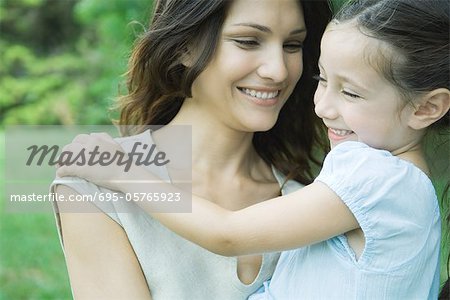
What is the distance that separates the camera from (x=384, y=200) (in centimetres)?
199

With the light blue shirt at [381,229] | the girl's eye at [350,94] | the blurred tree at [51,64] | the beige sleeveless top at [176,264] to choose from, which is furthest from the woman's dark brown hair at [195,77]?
the blurred tree at [51,64]

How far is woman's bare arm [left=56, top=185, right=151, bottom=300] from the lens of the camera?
2318 mm

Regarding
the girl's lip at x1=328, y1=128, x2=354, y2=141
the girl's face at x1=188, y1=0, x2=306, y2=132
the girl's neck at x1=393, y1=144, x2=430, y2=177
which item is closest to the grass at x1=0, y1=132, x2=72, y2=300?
the girl's face at x1=188, y1=0, x2=306, y2=132

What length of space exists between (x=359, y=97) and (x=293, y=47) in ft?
1.73

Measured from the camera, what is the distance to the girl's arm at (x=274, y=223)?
6.64 ft

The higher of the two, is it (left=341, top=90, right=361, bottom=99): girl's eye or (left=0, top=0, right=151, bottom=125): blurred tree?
(left=341, top=90, right=361, bottom=99): girl's eye

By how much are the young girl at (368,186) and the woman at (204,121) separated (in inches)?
10.4

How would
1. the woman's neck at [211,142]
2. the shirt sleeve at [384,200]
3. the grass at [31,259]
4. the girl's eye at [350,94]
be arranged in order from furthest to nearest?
the grass at [31,259], the woman's neck at [211,142], the girl's eye at [350,94], the shirt sleeve at [384,200]

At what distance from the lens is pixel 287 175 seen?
9.21ft

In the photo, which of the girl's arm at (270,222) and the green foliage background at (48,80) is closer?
the girl's arm at (270,222)

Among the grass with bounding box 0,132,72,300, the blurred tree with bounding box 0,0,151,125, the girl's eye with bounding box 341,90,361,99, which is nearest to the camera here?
the girl's eye with bounding box 341,90,361,99

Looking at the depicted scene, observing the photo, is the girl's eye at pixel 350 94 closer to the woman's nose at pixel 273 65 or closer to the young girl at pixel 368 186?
the young girl at pixel 368 186

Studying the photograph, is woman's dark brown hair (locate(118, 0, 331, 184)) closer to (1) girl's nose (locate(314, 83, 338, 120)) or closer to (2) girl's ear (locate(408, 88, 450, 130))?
(1) girl's nose (locate(314, 83, 338, 120))

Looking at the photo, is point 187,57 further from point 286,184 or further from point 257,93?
→ point 286,184
